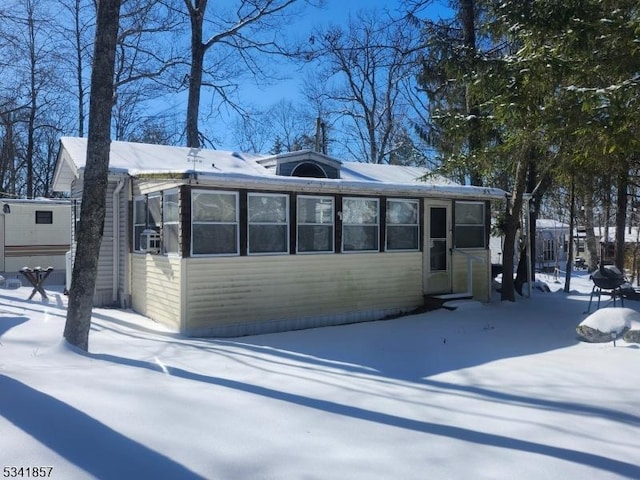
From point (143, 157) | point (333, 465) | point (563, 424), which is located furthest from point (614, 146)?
point (143, 157)

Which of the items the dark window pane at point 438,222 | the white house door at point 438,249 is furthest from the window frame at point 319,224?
the dark window pane at point 438,222

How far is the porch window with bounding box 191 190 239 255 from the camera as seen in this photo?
8.16 meters

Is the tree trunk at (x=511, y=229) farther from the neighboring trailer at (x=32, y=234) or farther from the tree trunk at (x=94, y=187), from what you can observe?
the neighboring trailer at (x=32, y=234)

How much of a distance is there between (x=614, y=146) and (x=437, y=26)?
8.47 metres

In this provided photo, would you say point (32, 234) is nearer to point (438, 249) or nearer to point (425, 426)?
point (438, 249)

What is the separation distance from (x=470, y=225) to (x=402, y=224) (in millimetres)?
1871

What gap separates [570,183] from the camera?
12664mm

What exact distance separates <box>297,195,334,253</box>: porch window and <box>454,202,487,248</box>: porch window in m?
3.13

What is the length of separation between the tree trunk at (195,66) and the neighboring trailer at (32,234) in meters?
5.11

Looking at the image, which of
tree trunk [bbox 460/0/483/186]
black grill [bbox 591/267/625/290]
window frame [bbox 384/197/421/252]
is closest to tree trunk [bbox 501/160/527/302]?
tree trunk [bbox 460/0/483/186]

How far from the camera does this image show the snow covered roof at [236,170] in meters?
8.68

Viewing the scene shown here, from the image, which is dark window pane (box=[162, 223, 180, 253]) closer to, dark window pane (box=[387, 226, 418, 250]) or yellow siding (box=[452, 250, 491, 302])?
dark window pane (box=[387, 226, 418, 250])

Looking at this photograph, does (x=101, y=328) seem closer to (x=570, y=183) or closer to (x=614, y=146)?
(x=614, y=146)

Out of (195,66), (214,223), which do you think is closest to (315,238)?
(214,223)
